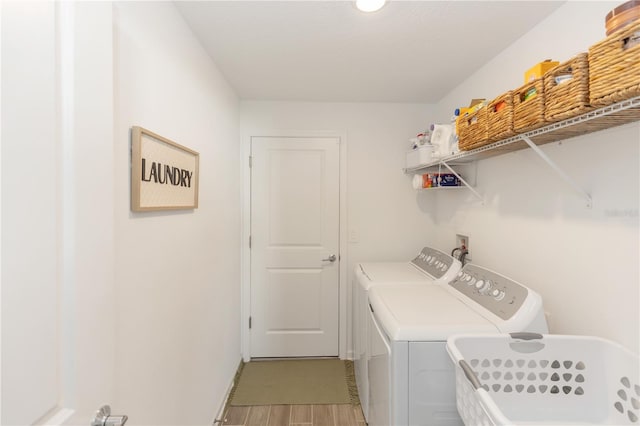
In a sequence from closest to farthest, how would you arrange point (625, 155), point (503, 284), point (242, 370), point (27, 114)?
point (27, 114)
point (625, 155)
point (503, 284)
point (242, 370)

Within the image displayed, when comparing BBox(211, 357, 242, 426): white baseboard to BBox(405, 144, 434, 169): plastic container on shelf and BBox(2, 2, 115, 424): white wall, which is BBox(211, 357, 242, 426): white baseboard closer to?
BBox(2, 2, 115, 424): white wall

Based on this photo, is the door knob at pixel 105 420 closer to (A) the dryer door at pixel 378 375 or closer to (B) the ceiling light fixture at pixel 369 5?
(A) the dryer door at pixel 378 375

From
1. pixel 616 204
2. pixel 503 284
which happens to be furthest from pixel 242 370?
pixel 616 204

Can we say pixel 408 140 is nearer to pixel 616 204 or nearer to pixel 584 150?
pixel 584 150

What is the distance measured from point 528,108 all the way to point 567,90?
0.16 meters

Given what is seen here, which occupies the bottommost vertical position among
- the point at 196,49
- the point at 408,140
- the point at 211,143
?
the point at 211,143

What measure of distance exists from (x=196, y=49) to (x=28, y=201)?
4.45 feet

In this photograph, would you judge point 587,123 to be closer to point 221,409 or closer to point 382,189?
point 382,189

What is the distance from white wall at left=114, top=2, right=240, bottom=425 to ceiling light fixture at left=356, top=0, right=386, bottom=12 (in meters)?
0.81

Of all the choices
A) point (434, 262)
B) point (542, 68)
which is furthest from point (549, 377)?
point (542, 68)

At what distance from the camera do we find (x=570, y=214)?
1234mm

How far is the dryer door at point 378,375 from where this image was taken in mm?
1288

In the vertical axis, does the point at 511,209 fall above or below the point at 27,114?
below

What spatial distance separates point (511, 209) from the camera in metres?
1.61
